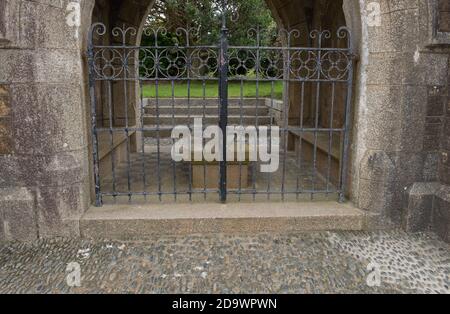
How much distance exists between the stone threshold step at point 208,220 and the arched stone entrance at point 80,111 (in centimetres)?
19

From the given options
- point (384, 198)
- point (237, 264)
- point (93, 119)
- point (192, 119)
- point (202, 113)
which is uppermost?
point (93, 119)

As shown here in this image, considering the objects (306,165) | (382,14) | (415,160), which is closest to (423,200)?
(415,160)

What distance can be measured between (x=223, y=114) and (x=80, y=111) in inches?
58.7

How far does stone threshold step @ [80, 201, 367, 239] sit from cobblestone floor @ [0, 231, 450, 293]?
0.36ft

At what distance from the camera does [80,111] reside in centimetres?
385

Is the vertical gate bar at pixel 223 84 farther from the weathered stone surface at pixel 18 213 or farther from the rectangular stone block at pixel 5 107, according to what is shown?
the rectangular stone block at pixel 5 107

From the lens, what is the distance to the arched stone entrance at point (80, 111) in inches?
140

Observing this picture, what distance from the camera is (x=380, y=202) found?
4.07 m

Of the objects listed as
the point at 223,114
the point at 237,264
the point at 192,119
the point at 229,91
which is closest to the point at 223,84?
the point at 223,114

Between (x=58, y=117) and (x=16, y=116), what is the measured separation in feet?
1.25

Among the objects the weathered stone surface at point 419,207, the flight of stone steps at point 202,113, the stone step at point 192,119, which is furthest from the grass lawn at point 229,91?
the weathered stone surface at point 419,207

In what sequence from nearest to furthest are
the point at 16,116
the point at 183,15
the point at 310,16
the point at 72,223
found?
the point at 16,116
the point at 72,223
the point at 310,16
the point at 183,15

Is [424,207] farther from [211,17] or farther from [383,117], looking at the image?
[211,17]

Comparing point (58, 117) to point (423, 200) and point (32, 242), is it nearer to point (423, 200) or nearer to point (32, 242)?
point (32, 242)
